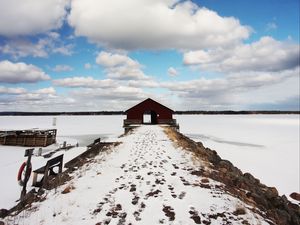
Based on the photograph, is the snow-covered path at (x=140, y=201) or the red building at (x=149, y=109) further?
the red building at (x=149, y=109)

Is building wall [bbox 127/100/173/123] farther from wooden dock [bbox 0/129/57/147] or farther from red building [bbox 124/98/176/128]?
wooden dock [bbox 0/129/57/147]

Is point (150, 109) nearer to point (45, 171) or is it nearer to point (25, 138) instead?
point (25, 138)

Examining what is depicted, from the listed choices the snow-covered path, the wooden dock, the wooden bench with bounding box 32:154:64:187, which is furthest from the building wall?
the snow-covered path

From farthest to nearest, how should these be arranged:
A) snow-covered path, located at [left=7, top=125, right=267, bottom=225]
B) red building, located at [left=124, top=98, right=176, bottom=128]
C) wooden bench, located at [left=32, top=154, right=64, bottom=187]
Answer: red building, located at [left=124, top=98, right=176, bottom=128] < wooden bench, located at [left=32, top=154, right=64, bottom=187] < snow-covered path, located at [left=7, top=125, right=267, bottom=225]

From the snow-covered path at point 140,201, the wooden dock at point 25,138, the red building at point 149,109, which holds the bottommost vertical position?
the wooden dock at point 25,138

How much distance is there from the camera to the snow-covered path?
17.3 feet

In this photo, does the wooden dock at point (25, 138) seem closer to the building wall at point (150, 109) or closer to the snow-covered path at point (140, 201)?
the building wall at point (150, 109)

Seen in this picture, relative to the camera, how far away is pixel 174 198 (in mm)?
6273

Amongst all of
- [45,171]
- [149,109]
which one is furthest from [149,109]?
[45,171]

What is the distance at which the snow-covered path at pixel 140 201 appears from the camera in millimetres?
5270

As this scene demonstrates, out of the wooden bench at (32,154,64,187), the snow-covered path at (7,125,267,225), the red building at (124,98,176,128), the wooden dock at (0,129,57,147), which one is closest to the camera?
the snow-covered path at (7,125,267,225)

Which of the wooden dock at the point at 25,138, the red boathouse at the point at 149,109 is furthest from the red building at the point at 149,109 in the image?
the wooden dock at the point at 25,138

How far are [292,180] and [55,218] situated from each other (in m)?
13.7

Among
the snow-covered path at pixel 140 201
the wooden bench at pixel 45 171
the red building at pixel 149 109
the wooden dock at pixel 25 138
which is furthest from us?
the red building at pixel 149 109
